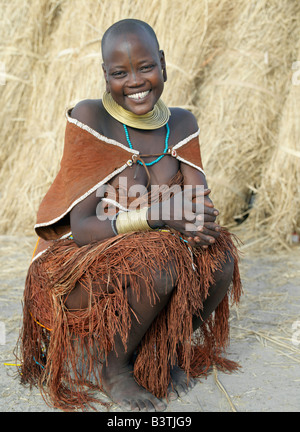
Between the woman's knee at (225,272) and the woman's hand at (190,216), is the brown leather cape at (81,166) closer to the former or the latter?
the woman's hand at (190,216)

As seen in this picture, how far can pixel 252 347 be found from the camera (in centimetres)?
223

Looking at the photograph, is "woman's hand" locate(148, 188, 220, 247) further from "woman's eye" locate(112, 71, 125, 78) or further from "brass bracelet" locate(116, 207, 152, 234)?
"woman's eye" locate(112, 71, 125, 78)

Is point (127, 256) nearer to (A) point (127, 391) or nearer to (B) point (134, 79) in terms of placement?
(A) point (127, 391)

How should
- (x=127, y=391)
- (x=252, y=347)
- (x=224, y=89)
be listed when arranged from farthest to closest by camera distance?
(x=224, y=89) < (x=252, y=347) < (x=127, y=391)

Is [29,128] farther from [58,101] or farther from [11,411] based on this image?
[11,411]

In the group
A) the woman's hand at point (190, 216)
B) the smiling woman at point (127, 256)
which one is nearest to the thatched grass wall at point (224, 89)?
the smiling woman at point (127, 256)

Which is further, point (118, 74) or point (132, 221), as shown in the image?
point (118, 74)

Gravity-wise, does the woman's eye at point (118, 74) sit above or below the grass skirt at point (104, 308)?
above

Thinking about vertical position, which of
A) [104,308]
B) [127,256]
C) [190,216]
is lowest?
[104,308]

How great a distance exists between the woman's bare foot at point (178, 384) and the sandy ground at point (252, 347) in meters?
0.02

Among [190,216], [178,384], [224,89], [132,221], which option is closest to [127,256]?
[132,221]

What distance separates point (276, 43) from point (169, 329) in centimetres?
265

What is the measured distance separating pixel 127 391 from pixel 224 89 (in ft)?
8.45

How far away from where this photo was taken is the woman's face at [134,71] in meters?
1.76
